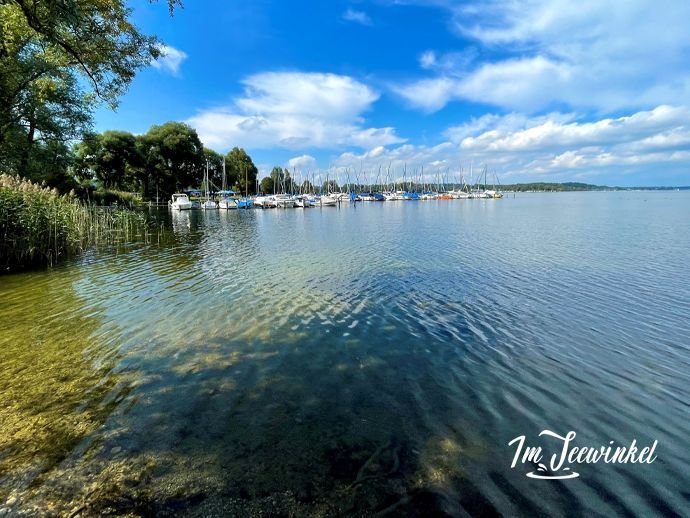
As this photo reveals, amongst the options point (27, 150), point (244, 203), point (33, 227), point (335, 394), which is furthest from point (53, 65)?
point (244, 203)

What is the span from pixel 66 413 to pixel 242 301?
634cm

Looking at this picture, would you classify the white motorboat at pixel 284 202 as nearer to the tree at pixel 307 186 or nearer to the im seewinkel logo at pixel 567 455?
the tree at pixel 307 186

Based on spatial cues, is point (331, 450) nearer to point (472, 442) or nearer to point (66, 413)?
point (472, 442)

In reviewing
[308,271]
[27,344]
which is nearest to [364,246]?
[308,271]

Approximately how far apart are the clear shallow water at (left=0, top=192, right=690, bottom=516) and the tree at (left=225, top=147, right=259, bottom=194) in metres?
103

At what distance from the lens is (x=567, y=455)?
4684 mm

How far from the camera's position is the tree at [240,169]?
110787 mm

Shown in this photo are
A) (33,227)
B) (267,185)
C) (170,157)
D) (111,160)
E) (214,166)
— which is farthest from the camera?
(267,185)

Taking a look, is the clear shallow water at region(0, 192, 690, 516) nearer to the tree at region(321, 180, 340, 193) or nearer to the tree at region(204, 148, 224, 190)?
the tree at region(204, 148, 224, 190)

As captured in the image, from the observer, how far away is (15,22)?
45.5ft

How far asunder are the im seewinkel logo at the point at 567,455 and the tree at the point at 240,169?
372 ft

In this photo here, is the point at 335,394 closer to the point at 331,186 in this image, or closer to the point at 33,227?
the point at 33,227

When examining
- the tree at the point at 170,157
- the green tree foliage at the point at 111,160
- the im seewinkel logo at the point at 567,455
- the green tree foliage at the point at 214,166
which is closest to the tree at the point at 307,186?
the green tree foliage at the point at 214,166

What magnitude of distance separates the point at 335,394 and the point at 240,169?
11684 cm
